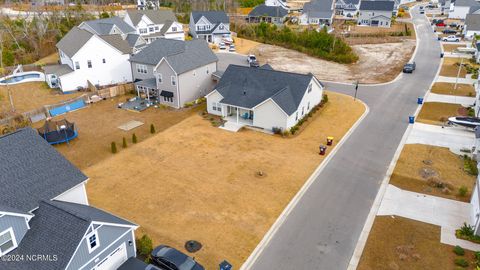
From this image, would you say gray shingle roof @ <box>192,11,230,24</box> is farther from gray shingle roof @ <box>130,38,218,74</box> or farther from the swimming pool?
the swimming pool

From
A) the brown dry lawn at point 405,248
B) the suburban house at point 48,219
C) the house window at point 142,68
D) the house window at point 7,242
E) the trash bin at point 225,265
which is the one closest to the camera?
the house window at point 7,242

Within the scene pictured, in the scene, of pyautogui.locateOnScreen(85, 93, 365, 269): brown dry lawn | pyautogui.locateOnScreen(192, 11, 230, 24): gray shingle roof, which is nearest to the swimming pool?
pyautogui.locateOnScreen(85, 93, 365, 269): brown dry lawn

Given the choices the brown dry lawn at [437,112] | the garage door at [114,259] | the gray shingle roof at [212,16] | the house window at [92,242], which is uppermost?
the gray shingle roof at [212,16]

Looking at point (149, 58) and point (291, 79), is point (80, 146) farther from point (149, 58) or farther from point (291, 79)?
point (291, 79)

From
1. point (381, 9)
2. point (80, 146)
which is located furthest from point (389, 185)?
point (381, 9)

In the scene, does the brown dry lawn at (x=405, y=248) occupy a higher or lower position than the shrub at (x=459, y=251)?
lower

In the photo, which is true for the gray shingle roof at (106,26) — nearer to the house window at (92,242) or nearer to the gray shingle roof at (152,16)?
the gray shingle roof at (152,16)

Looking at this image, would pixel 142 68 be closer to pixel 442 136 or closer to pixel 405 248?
pixel 442 136

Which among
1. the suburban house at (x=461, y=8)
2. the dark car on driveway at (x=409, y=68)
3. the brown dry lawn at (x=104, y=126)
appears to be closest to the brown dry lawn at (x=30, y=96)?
the brown dry lawn at (x=104, y=126)
